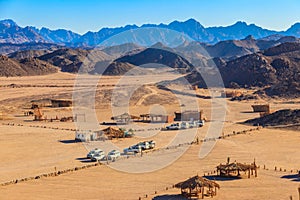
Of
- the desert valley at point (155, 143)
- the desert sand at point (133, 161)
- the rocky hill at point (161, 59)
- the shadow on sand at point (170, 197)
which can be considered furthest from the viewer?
the rocky hill at point (161, 59)

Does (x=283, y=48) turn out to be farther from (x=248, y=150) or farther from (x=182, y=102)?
(x=248, y=150)

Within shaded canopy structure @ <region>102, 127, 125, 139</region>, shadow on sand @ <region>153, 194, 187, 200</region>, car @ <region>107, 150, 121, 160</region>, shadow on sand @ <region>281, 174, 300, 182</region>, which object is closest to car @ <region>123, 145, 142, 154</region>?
car @ <region>107, 150, 121, 160</region>

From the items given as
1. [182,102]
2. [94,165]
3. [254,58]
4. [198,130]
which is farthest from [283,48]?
[94,165]

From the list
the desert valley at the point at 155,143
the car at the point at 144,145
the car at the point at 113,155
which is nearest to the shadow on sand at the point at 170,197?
the desert valley at the point at 155,143

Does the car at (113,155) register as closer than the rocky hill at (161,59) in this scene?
Yes

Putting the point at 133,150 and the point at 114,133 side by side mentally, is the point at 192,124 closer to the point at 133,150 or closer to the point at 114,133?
the point at 114,133

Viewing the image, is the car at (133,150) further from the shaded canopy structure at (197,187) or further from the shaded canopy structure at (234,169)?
the shaded canopy structure at (197,187)
